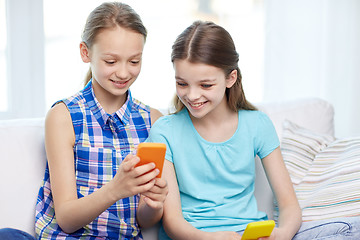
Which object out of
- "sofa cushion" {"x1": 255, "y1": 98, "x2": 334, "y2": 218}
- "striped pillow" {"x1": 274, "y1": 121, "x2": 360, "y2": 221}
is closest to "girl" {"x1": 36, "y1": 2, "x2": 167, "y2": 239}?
"striped pillow" {"x1": 274, "y1": 121, "x2": 360, "y2": 221}

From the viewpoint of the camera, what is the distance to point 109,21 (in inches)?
54.9

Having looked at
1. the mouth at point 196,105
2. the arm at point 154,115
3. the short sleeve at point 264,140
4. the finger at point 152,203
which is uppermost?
the mouth at point 196,105

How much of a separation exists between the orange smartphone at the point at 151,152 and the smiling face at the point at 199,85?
11.9 inches

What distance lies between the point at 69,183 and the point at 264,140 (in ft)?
2.15

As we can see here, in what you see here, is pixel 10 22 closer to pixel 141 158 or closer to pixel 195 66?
pixel 195 66

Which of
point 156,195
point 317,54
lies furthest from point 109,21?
point 317,54

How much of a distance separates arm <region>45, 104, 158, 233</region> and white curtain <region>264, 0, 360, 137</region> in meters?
2.37

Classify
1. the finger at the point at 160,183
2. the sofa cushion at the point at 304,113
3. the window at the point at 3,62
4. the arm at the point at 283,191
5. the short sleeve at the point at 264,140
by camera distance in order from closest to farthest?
the finger at the point at 160,183
the arm at the point at 283,191
the short sleeve at the point at 264,140
the sofa cushion at the point at 304,113
the window at the point at 3,62

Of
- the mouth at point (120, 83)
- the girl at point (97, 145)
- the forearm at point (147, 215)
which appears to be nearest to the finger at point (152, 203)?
the girl at point (97, 145)

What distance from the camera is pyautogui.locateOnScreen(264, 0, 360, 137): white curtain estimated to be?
3367mm

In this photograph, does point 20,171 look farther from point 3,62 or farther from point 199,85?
point 3,62

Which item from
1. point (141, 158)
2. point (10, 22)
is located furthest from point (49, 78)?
point (141, 158)

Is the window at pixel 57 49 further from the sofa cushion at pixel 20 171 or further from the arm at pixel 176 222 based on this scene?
the arm at pixel 176 222

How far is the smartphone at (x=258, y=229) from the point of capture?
46.4 inches
